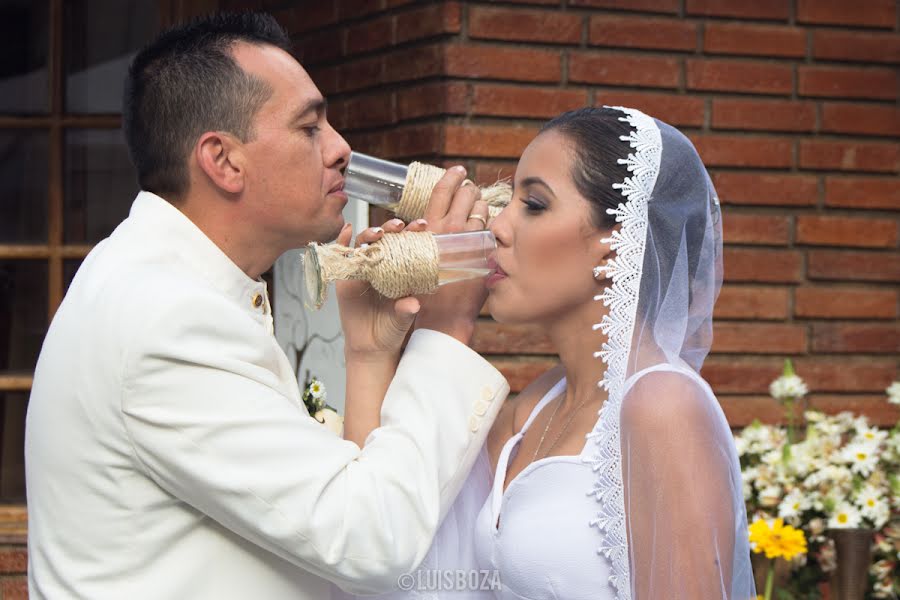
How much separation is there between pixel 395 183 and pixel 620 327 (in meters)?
0.55

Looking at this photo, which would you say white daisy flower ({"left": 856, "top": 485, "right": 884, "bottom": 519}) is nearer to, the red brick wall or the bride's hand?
the red brick wall

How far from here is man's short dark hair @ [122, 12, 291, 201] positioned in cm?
242

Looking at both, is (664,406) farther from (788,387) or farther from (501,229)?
(788,387)

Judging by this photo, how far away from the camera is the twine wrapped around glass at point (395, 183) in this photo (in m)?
2.61

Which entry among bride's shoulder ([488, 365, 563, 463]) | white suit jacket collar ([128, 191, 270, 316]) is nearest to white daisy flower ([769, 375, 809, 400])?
bride's shoulder ([488, 365, 563, 463])

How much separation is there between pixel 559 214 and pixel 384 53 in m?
1.81

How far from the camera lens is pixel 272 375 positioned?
2.24m

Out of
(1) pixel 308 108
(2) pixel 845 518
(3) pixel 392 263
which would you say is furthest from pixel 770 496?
(1) pixel 308 108

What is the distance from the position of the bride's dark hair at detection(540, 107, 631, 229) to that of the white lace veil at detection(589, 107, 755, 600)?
0.02 metres

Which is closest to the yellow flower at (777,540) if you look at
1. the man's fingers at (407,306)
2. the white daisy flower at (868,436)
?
the white daisy flower at (868,436)

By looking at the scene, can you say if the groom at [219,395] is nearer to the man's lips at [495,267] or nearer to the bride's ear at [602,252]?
the man's lips at [495,267]

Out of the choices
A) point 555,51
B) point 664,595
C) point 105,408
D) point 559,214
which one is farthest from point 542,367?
point 105,408

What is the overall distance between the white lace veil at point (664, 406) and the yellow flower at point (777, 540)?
1.20m

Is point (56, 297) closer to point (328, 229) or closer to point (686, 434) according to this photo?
point (328, 229)
